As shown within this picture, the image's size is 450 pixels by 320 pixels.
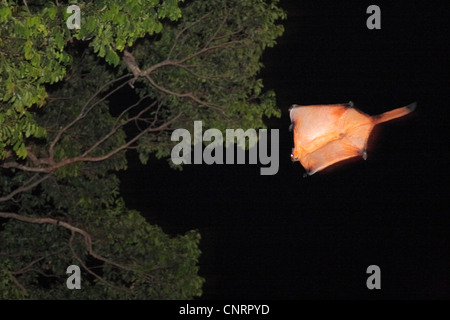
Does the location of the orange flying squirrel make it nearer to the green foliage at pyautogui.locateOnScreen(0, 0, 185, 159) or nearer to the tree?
the tree

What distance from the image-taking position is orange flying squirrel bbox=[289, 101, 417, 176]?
1034 cm

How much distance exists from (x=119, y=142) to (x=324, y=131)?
3.89 metres

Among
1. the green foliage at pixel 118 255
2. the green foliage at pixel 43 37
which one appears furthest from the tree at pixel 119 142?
the green foliage at pixel 43 37

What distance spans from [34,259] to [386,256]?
53.7ft

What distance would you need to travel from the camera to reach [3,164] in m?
12.1

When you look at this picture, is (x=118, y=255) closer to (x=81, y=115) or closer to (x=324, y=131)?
(x=81, y=115)

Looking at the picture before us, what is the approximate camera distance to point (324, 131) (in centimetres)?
1044

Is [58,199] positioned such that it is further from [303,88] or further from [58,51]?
[303,88]

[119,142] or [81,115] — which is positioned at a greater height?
[81,115]

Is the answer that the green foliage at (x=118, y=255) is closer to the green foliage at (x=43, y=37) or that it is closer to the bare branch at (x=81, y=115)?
the bare branch at (x=81, y=115)

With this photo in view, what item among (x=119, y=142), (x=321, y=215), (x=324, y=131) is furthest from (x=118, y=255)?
(x=321, y=215)

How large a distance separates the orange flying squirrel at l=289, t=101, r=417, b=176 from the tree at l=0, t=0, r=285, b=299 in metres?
1.54

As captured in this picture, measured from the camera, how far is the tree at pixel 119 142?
1212 centimetres
